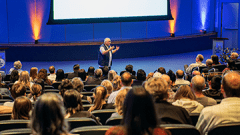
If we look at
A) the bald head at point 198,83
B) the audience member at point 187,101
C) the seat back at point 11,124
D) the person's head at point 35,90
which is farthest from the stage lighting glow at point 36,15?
the seat back at point 11,124

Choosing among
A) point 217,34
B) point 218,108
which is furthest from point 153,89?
point 217,34

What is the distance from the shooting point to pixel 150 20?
1302 centimetres

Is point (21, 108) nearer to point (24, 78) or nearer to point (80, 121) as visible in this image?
point (80, 121)

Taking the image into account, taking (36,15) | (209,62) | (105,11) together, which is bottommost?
(209,62)

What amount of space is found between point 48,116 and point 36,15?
440 inches

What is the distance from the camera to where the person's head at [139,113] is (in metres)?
1.66

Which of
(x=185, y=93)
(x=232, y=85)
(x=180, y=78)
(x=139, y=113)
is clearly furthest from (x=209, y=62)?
(x=139, y=113)

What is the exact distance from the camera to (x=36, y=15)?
1216 centimetres

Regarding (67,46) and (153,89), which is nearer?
(153,89)

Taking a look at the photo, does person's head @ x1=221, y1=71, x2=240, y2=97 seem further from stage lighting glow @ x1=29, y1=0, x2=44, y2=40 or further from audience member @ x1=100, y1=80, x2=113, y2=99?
stage lighting glow @ x1=29, y1=0, x2=44, y2=40

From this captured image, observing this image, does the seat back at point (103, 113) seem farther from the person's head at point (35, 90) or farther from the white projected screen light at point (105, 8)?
the white projected screen light at point (105, 8)

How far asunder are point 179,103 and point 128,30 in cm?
1008

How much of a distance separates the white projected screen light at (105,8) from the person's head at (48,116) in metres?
10.8

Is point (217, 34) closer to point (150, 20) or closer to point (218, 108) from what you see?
point (150, 20)
